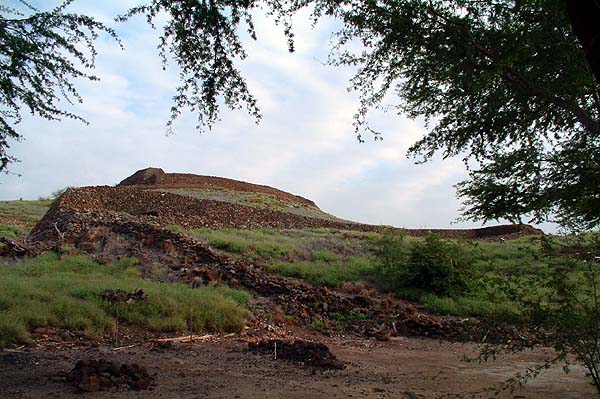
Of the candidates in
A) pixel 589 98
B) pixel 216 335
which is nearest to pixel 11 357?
pixel 216 335

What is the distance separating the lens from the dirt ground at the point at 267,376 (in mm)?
5359

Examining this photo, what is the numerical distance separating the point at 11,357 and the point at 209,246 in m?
9.94

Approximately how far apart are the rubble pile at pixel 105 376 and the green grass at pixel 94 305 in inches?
79.4

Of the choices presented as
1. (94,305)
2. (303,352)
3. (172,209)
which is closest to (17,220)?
(172,209)

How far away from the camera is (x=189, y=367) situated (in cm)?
654

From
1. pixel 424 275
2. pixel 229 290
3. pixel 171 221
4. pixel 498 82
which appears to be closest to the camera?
pixel 498 82

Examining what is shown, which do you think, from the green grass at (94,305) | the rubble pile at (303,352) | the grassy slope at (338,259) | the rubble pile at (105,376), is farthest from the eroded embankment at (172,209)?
the rubble pile at (105,376)

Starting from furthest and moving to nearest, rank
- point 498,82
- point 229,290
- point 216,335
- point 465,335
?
point 229,290 < point 216,335 < point 498,82 < point 465,335

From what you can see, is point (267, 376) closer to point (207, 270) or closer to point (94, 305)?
point (94, 305)

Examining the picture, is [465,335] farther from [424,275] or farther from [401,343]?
[424,275]

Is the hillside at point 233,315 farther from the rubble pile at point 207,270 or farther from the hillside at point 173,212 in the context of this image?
the hillside at point 173,212

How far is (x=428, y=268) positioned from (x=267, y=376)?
854cm

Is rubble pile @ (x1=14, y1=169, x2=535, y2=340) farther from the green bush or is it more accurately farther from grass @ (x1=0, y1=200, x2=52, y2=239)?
grass @ (x1=0, y1=200, x2=52, y2=239)

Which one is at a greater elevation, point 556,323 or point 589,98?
point 589,98
